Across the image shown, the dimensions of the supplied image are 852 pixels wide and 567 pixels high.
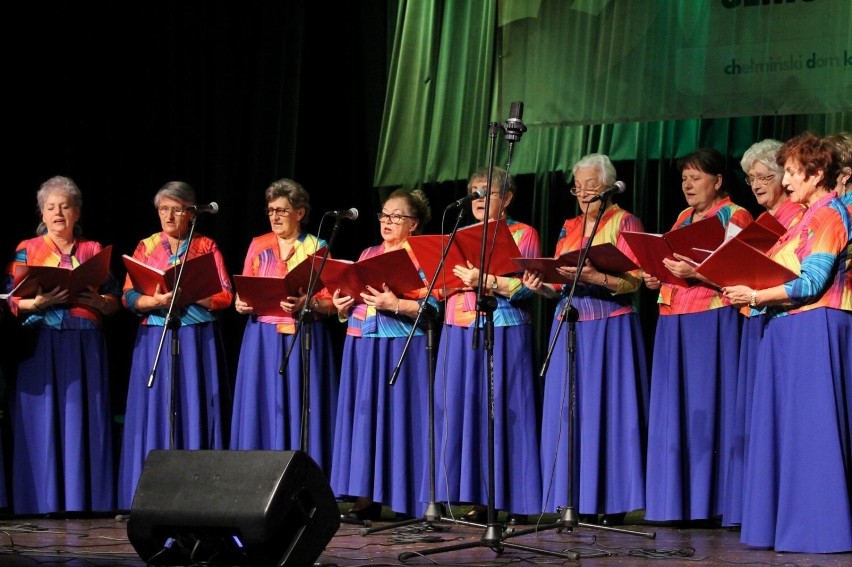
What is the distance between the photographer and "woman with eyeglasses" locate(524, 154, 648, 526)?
5.60m

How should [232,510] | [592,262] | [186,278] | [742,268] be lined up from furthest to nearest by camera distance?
[186,278]
[592,262]
[742,268]
[232,510]

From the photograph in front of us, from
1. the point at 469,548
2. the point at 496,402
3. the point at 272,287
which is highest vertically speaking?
the point at 272,287

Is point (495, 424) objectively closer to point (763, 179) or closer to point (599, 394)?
point (599, 394)

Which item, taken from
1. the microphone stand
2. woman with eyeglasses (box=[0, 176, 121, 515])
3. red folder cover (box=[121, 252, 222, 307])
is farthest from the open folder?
woman with eyeglasses (box=[0, 176, 121, 515])

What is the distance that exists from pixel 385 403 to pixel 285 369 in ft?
1.84

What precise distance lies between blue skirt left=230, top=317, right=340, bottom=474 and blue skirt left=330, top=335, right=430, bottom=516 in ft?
0.67

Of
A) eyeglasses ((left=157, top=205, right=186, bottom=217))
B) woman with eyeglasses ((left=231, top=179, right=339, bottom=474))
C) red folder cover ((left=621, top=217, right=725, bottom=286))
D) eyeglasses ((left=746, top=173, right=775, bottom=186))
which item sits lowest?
woman with eyeglasses ((left=231, top=179, right=339, bottom=474))

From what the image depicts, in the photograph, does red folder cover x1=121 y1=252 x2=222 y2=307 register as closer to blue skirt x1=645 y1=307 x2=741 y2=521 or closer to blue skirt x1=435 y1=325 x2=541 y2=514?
blue skirt x1=435 y1=325 x2=541 y2=514

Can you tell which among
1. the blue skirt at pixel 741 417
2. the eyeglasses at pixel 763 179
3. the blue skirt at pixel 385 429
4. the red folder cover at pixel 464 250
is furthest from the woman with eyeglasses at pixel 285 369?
the eyeglasses at pixel 763 179

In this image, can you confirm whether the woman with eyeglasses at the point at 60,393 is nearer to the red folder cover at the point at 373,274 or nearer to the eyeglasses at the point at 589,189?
the red folder cover at the point at 373,274

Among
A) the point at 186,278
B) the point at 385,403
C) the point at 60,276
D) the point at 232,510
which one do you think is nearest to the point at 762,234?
the point at 385,403

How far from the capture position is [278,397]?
622 centimetres

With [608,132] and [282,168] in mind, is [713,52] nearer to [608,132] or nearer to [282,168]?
[608,132]

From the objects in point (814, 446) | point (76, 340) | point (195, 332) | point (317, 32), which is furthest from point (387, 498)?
point (317, 32)
